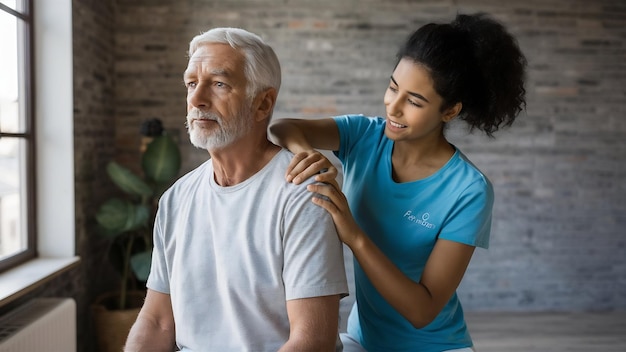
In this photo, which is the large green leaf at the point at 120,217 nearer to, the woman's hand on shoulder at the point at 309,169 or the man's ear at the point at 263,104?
the man's ear at the point at 263,104

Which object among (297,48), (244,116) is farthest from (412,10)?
(244,116)

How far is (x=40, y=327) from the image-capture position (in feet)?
8.77

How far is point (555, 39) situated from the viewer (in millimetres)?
4531

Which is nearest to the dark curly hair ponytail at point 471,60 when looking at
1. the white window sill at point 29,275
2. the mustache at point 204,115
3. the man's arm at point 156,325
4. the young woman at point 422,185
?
the young woman at point 422,185

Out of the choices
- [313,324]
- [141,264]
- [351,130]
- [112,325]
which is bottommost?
[112,325]

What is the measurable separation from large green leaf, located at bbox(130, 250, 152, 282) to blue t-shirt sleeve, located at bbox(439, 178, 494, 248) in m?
2.30

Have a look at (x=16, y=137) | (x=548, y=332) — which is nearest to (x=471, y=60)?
(x=16, y=137)

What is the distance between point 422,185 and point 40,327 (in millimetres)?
2132

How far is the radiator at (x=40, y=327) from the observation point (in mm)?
2508

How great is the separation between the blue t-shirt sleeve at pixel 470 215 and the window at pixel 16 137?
97.2 inches

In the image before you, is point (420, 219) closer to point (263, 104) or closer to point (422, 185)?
point (422, 185)

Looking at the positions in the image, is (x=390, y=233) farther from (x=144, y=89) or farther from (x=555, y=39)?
(x=555, y=39)

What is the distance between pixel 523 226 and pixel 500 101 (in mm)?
3409

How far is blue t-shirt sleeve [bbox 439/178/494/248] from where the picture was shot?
145 centimetres
